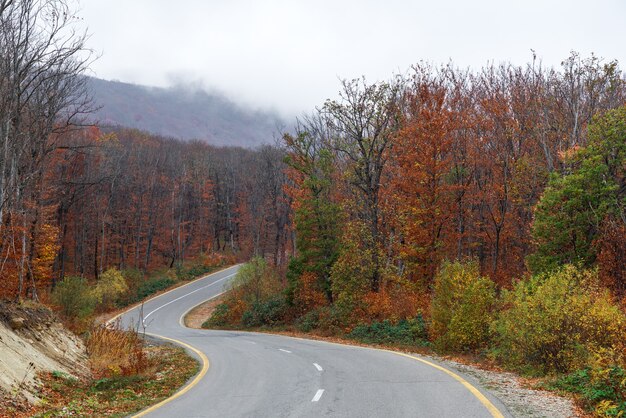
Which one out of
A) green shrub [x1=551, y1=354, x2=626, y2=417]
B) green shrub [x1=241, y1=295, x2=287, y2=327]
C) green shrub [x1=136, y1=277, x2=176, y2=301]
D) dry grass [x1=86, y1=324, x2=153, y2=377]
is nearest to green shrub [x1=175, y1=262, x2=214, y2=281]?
green shrub [x1=136, y1=277, x2=176, y2=301]

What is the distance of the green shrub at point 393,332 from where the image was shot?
2268 centimetres

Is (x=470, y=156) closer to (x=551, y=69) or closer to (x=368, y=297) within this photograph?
(x=551, y=69)

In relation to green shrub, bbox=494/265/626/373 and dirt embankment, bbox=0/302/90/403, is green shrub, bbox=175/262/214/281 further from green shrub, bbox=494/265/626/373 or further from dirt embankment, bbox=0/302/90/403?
green shrub, bbox=494/265/626/373

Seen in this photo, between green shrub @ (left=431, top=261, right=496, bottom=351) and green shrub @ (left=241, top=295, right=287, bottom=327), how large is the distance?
1852cm

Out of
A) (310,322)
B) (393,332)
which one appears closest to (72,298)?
(310,322)

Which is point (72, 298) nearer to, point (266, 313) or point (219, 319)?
point (266, 313)

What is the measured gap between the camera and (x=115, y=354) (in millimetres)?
16422

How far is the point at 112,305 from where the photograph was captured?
1992 inches

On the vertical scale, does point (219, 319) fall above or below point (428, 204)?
below

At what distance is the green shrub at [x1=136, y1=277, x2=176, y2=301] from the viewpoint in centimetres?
5533

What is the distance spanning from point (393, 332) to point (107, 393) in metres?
15.0

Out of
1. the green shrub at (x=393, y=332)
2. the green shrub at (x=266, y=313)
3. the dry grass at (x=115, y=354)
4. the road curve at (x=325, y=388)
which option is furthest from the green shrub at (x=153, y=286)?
the dry grass at (x=115, y=354)

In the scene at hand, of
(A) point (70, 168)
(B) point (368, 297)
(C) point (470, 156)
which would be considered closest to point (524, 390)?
(B) point (368, 297)

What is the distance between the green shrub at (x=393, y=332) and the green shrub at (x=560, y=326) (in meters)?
7.77
